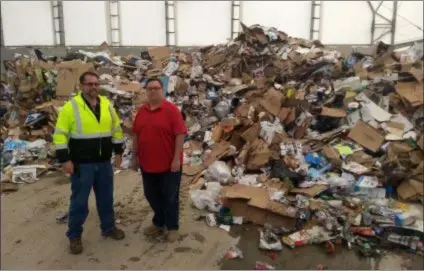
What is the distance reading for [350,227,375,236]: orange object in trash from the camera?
3.07 metres

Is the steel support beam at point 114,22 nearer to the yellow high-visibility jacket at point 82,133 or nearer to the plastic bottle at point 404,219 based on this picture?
the yellow high-visibility jacket at point 82,133

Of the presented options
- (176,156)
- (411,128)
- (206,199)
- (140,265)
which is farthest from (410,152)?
(140,265)

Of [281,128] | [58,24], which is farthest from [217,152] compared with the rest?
[58,24]

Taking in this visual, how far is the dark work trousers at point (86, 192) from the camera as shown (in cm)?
267

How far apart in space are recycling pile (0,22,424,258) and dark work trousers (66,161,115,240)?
967 mm

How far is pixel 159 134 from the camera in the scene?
2734mm

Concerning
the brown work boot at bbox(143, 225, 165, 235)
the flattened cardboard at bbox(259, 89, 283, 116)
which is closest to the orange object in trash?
the brown work boot at bbox(143, 225, 165, 235)

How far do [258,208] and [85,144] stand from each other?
160 cm

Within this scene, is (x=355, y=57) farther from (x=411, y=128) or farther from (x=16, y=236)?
(x=16, y=236)

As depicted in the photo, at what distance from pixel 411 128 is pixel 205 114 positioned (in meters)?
2.98

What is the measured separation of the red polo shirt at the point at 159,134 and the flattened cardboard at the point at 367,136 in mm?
2541

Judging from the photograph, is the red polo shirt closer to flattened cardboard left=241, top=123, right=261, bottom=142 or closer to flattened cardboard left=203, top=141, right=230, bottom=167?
flattened cardboard left=203, top=141, right=230, bottom=167

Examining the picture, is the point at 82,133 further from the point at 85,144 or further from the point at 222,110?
the point at 222,110

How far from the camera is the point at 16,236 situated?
309 centimetres
